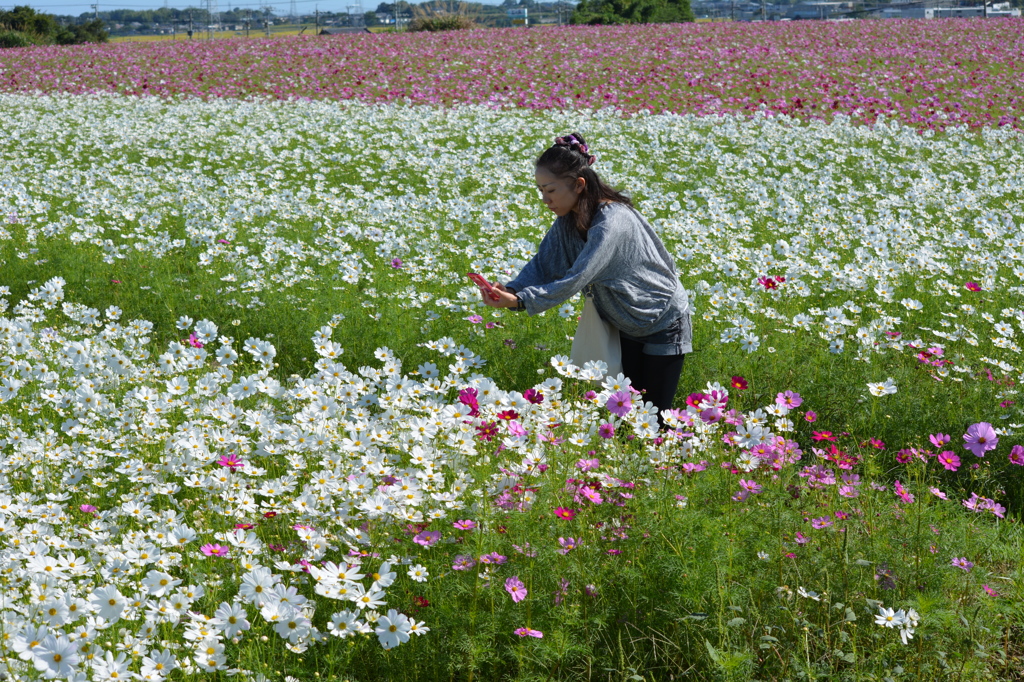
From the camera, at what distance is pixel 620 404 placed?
3.09 metres

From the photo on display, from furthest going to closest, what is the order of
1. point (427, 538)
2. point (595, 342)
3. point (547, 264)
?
point (547, 264) < point (595, 342) < point (427, 538)

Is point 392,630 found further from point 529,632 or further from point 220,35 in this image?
point 220,35

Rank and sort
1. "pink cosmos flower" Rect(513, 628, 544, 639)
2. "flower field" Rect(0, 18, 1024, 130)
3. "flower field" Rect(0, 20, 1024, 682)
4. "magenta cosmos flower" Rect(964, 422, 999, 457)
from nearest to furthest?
1. "pink cosmos flower" Rect(513, 628, 544, 639)
2. "flower field" Rect(0, 20, 1024, 682)
3. "magenta cosmos flower" Rect(964, 422, 999, 457)
4. "flower field" Rect(0, 18, 1024, 130)

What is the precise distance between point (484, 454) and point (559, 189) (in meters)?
1.28

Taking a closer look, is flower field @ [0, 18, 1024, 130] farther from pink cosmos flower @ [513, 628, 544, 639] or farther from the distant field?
pink cosmos flower @ [513, 628, 544, 639]

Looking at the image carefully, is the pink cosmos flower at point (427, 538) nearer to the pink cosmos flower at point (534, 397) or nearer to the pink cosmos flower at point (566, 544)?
the pink cosmos flower at point (566, 544)

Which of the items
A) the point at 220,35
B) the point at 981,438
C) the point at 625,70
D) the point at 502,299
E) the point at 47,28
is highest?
the point at 220,35

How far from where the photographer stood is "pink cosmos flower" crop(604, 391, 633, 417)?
308cm

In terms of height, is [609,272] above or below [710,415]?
above

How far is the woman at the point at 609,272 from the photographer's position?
3787 millimetres

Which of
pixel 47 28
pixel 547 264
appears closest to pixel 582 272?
pixel 547 264

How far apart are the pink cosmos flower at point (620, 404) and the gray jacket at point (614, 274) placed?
0.75m

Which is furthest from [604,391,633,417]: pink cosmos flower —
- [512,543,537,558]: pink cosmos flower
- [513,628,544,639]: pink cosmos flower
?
[513,628,544,639]: pink cosmos flower

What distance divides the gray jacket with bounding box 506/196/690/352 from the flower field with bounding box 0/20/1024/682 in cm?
40
